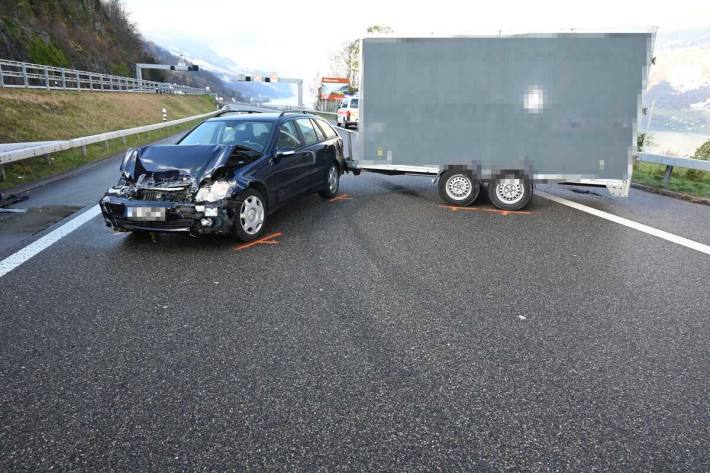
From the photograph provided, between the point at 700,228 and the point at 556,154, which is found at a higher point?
the point at 556,154

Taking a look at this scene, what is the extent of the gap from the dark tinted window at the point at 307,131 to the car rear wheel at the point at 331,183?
0.66 m

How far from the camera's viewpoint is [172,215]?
5422 millimetres

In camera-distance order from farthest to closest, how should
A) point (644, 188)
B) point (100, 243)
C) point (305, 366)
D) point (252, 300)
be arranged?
point (644, 188) → point (100, 243) → point (252, 300) → point (305, 366)

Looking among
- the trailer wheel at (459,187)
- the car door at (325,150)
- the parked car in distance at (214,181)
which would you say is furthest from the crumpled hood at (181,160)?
the trailer wheel at (459,187)

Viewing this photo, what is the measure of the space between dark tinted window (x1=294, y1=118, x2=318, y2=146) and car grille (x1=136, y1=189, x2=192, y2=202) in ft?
9.14

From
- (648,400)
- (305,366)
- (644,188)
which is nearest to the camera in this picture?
(648,400)

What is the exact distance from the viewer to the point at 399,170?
822 cm

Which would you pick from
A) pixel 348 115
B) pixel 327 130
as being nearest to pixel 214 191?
pixel 327 130

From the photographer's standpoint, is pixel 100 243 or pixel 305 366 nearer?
pixel 305 366

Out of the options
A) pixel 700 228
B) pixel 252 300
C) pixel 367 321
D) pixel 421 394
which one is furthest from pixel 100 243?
pixel 700 228

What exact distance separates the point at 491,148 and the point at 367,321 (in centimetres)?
477

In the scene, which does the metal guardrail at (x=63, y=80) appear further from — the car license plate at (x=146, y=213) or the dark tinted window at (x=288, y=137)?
the car license plate at (x=146, y=213)

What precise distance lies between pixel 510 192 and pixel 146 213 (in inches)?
224

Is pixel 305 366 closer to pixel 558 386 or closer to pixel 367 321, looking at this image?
pixel 367 321
